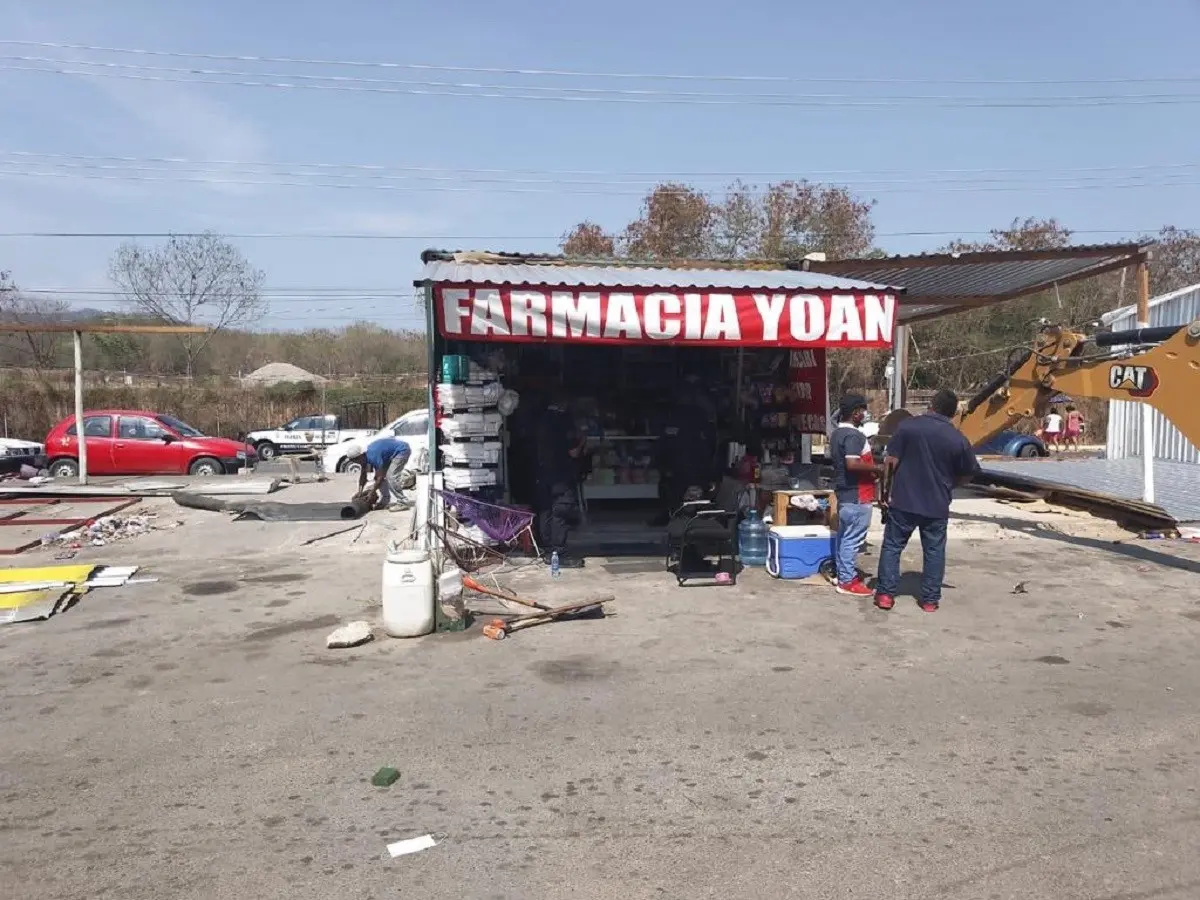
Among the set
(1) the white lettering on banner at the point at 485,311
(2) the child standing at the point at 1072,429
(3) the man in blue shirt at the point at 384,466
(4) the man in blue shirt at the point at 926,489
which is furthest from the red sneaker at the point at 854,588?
(2) the child standing at the point at 1072,429

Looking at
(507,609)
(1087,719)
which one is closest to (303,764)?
(507,609)

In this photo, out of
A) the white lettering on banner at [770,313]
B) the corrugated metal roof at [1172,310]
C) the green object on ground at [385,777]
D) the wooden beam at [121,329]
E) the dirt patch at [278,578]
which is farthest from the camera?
the corrugated metal roof at [1172,310]

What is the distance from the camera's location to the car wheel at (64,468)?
62.2ft

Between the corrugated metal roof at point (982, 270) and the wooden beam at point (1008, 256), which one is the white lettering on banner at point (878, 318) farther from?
the wooden beam at point (1008, 256)

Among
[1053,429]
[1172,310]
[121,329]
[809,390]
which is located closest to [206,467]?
[121,329]

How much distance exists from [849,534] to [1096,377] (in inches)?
151

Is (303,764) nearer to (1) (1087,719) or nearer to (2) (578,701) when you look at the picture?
(2) (578,701)

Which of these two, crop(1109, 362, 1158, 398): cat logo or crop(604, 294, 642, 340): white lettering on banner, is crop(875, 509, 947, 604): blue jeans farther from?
crop(1109, 362, 1158, 398): cat logo

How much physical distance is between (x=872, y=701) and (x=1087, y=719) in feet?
4.01

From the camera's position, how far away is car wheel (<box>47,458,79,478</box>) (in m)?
19.0

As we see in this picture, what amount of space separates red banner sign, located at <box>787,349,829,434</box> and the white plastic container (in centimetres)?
587

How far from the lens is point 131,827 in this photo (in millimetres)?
3885

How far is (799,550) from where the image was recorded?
8516mm

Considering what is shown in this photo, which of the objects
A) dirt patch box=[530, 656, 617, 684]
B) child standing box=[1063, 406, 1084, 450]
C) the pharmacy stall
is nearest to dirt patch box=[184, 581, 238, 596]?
the pharmacy stall
